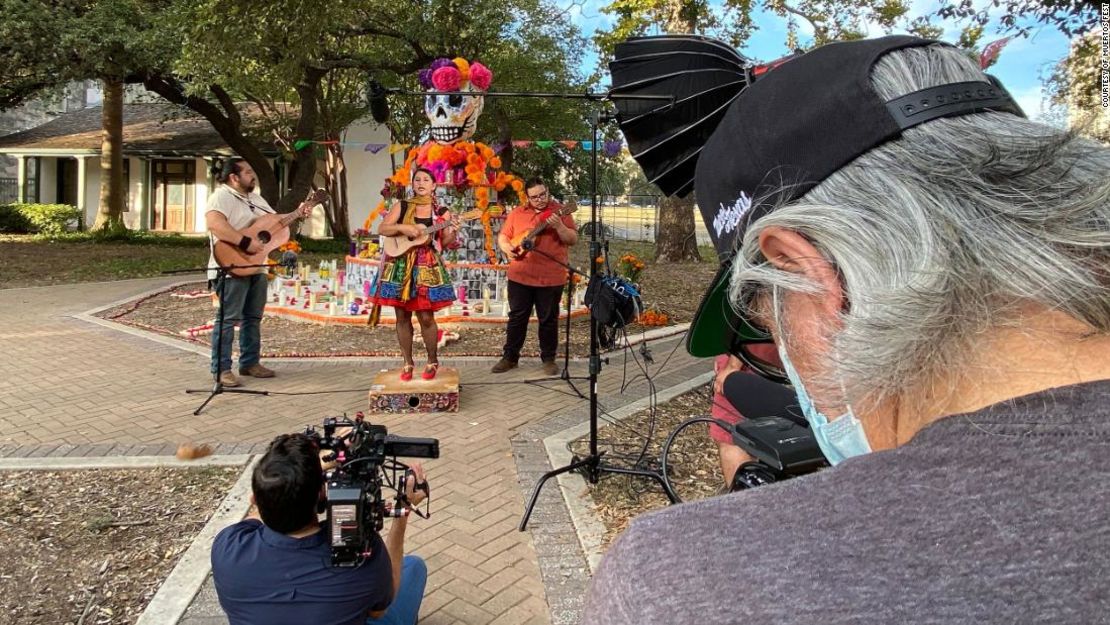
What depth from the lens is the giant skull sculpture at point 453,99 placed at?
28.7 feet

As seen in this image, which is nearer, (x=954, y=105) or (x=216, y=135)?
(x=954, y=105)

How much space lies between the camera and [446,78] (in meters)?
8.66

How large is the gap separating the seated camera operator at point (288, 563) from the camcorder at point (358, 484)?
0.07 metres

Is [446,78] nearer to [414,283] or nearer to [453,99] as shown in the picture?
[453,99]

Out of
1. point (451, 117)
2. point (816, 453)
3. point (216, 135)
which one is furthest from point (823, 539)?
point (216, 135)

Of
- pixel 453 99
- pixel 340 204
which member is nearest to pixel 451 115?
pixel 453 99

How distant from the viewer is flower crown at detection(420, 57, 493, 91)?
341 inches

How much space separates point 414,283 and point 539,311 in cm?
134

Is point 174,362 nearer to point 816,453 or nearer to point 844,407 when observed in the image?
point 816,453

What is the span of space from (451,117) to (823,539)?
361 inches

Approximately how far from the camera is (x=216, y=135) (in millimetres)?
27797

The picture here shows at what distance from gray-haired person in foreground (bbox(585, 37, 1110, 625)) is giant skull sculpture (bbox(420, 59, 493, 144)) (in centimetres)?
828

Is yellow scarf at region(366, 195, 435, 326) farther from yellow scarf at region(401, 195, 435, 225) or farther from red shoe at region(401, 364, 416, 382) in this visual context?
red shoe at region(401, 364, 416, 382)

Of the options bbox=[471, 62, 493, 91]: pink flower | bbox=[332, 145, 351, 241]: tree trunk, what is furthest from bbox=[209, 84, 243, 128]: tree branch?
bbox=[471, 62, 493, 91]: pink flower
